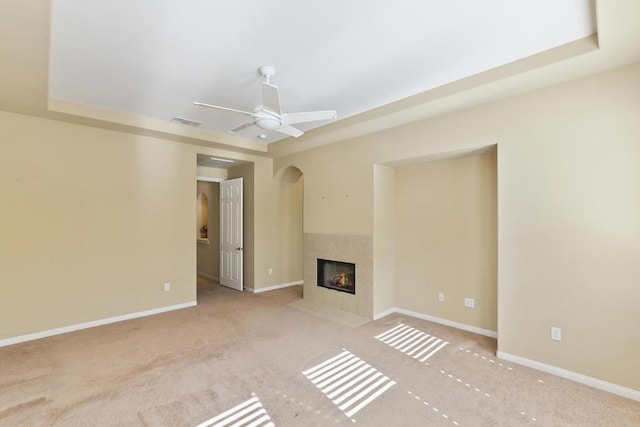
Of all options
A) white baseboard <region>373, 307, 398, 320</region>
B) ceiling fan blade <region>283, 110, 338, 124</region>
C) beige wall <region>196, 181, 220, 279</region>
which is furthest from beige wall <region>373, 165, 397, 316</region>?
beige wall <region>196, 181, 220, 279</region>

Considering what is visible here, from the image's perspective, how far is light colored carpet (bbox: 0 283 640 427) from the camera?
2172 millimetres

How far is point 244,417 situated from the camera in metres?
2.15

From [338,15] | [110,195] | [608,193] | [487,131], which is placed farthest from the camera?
[110,195]

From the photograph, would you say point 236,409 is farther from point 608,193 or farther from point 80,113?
point 80,113

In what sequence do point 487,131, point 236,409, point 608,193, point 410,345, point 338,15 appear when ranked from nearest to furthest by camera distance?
1. point 338,15
2. point 236,409
3. point 608,193
4. point 487,131
5. point 410,345

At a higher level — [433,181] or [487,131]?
[487,131]

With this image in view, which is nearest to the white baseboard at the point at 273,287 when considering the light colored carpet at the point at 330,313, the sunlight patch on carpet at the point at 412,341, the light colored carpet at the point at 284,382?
the light colored carpet at the point at 330,313

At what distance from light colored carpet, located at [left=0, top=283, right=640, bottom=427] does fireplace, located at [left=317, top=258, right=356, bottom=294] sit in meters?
0.81

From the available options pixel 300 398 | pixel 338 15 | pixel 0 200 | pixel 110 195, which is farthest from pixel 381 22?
pixel 0 200

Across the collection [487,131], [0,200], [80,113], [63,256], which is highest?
[80,113]

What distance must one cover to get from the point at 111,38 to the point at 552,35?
339 centimetres

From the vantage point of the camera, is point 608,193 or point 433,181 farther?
point 433,181

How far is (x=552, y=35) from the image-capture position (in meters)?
2.27

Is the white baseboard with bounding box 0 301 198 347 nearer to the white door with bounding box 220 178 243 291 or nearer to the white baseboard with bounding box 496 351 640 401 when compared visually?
the white door with bounding box 220 178 243 291
